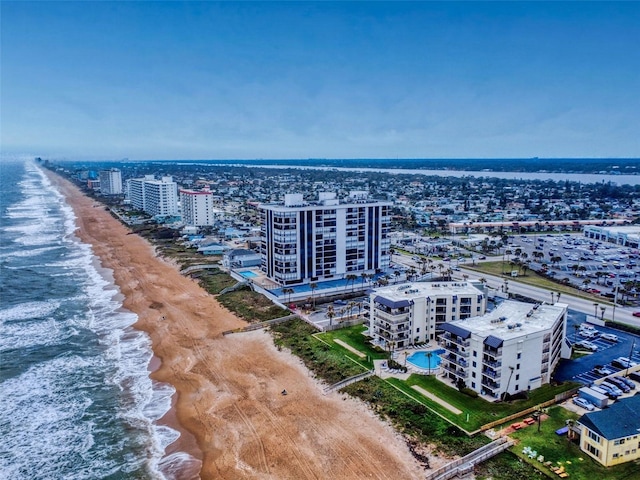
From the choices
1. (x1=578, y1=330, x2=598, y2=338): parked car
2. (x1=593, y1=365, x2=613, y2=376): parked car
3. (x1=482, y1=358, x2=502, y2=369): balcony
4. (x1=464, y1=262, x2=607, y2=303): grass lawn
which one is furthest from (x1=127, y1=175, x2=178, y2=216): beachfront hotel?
(x1=593, y1=365, x2=613, y2=376): parked car

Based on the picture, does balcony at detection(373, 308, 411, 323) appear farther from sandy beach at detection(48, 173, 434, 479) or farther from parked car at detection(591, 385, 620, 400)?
parked car at detection(591, 385, 620, 400)

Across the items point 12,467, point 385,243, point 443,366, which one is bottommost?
point 12,467

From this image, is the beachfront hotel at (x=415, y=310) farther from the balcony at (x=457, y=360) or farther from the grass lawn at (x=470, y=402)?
the balcony at (x=457, y=360)

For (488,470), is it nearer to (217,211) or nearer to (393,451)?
(393,451)

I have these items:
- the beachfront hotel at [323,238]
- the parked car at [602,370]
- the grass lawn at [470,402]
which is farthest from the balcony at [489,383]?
the beachfront hotel at [323,238]

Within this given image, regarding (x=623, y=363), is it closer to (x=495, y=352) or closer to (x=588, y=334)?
(x=588, y=334)

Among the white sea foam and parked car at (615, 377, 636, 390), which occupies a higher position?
parked car at (615, 377, 636, 390)

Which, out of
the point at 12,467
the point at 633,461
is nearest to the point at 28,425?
the point at 12,467
